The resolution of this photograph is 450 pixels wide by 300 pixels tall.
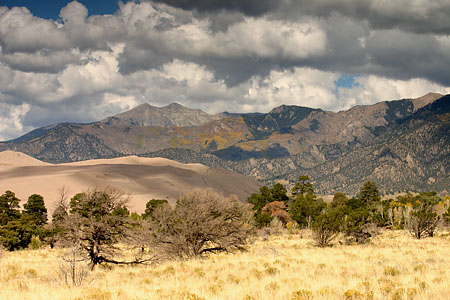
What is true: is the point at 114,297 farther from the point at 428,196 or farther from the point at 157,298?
the point at 428,196

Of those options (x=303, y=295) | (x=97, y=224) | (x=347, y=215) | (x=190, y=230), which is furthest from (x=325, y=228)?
(x=303, y=295)

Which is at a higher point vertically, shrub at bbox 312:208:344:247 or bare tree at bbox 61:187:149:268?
bare tree at bbox 61:187:149:268

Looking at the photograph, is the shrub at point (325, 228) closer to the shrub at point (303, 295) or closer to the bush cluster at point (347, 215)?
the bush cluster at point (347, 215)

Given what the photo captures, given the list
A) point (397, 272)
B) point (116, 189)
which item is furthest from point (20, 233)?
point (397, 272)

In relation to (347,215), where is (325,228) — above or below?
below

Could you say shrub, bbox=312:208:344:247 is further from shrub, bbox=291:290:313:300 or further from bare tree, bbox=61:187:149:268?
shrub, bbox=291:290:313:300

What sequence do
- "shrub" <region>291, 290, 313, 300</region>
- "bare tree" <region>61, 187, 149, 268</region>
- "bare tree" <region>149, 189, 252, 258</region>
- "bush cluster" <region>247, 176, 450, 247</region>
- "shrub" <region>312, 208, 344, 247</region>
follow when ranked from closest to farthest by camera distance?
"shrub" <region>291, 290, 313, 300</region> → "bare tree" <region>61, 187, 149, 268</region> → "bare tree" <region>149, 189, 252, 258</region> → "shrub" <region>312, 208, 344, 247</region> → "bush cluster" <region>247, 176, 450, 247</region>

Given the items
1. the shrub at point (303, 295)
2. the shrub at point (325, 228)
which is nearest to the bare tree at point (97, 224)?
the shrub at point (303, 295)

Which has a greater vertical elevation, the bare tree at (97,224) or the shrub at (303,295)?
the bare tree at (97,224)

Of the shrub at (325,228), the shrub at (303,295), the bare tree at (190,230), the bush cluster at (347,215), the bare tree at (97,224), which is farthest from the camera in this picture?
the bush cluster at (347,215)

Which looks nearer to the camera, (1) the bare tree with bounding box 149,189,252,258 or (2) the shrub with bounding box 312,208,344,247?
(1) the bare tree with bounding box 149,189,252,258

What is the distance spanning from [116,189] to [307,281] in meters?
14.8

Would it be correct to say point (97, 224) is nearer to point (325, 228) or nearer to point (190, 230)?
point (190, 230)

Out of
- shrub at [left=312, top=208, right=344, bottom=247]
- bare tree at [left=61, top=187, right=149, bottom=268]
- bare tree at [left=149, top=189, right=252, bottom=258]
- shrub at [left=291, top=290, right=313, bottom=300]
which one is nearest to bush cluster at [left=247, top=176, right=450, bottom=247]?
shrub at [left=312, top=208, right=344, bottom=247]
